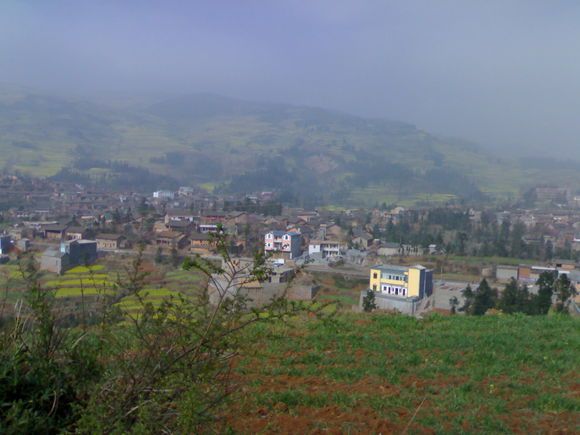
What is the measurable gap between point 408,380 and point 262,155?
2934 inches

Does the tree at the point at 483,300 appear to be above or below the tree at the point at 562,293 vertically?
below

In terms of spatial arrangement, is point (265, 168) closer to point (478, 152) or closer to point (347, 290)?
point (478, 152)

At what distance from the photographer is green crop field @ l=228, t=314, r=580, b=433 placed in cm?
340

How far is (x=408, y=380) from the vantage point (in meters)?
4.29

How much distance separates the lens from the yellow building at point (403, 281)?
675 inches

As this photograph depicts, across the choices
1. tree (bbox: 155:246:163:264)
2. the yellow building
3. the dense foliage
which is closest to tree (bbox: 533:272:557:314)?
the yellow building

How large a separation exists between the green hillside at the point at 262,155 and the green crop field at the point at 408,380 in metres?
46.3

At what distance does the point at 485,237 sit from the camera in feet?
101

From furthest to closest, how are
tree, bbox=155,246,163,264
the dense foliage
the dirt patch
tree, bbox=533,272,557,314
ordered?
tree, bbox=155,246,163,264 → tree, bbox=533,272,557,314 → the dirt patch → the dense foliage

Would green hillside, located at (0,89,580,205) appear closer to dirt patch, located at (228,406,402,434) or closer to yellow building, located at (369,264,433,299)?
yellow building, located at (369,264,433,299)

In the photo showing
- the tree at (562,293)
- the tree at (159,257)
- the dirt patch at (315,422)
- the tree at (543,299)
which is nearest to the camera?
the dirt patch at (315,422)

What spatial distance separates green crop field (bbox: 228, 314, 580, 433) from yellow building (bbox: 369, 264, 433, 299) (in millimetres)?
10778

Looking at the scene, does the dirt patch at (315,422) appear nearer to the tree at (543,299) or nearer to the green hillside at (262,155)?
the tree at (543,299)

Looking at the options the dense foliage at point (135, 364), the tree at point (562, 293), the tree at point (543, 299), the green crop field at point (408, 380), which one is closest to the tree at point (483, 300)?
the tree at point (543, 299)
